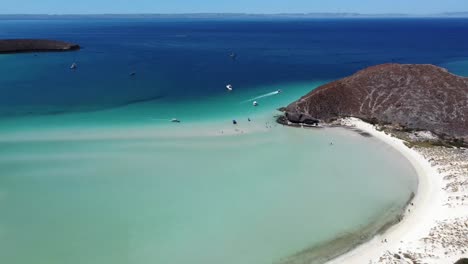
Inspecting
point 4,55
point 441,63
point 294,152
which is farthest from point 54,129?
point 441,63

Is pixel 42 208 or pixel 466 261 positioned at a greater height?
pixel 466 261

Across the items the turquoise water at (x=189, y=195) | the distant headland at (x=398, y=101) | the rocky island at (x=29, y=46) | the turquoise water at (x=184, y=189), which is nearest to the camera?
the turquoise water at (x=189, y=195)

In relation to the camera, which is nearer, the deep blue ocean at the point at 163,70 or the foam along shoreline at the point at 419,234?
the foam along shoreline at the point at 419,234

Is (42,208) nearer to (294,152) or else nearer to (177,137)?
(177,137)

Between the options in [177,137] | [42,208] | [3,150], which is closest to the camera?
[42,208]

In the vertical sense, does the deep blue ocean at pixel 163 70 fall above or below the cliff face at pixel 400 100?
below

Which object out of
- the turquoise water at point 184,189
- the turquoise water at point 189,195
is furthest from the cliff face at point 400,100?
the turquoise water at point 189,195

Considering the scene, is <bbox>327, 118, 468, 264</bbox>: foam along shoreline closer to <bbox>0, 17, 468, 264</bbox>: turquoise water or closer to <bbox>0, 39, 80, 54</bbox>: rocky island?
<bbox>0, 17, 468, 264</bbox>: turquoise water

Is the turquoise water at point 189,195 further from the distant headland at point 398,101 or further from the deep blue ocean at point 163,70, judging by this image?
the deep blue ocean at point 163,70

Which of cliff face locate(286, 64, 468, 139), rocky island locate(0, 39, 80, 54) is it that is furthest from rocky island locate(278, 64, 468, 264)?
rocky island locate(0, 39, 80, 54)
